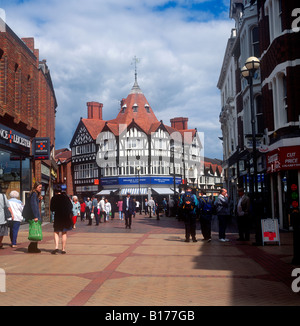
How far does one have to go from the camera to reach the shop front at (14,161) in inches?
773

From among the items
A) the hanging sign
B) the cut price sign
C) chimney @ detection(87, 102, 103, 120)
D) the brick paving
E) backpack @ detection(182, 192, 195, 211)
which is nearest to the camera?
the brick paving

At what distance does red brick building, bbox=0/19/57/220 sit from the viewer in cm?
1952

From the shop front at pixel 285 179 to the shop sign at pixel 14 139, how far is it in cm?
1226

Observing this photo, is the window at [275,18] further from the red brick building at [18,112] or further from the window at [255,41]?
the red brick building at [18,112]

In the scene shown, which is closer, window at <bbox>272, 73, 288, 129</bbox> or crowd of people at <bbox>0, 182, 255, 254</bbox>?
crowd of people at <bbox>0, 182, 255, 254</bbox>

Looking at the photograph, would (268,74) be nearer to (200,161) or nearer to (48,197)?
(48,197)

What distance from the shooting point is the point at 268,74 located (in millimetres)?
19312

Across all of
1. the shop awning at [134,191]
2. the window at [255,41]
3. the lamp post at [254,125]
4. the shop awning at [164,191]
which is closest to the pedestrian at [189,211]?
the lamp post at [254,125]

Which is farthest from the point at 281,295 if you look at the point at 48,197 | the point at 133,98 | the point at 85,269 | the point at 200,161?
the point at 200,161

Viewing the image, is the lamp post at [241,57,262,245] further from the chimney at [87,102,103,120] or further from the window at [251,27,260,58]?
the chimney at [87,102,103,120]

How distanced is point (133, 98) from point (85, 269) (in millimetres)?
63164
